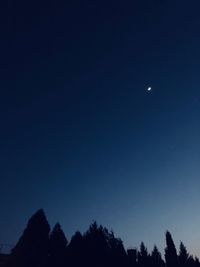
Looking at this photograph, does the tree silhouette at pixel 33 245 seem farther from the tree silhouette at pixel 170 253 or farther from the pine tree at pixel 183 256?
the pine tree at pixel 183 256

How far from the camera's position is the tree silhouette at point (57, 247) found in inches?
1342

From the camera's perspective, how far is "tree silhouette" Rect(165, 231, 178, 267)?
71387mm

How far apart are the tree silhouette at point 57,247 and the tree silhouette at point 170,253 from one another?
4238 cm

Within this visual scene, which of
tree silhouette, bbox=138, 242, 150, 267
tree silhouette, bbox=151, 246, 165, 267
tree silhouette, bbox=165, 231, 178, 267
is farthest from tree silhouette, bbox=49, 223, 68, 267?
tree silhouette, bbox=165, 231, 178, 267

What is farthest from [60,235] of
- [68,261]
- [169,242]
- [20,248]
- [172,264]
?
[169,242]

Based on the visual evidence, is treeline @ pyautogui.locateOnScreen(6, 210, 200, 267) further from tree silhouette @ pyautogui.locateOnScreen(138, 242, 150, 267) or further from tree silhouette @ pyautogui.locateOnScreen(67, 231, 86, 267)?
tree silhouette @ pyautogui.locateOnScreen(138, 242, 150, 267)

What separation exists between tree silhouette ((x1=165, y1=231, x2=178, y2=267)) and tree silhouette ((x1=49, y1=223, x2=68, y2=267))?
42.4m

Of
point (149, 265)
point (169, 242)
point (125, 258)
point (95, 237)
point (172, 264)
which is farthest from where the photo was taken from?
point (169, 242)

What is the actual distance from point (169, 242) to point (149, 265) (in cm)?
2018

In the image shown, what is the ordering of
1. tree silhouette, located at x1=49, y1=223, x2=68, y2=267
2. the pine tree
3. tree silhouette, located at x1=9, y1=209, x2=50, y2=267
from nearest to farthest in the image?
tree silhouette, located at x1=9, y1=209, x2=50, y2=267, tree silhouette, located at x1=49, y1=223, x2=68, y2=267, the pine tree

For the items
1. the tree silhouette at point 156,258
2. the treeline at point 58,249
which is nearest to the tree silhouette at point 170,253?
the tree silhouette at point 156,258

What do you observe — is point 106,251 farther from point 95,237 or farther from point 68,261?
point 68,261

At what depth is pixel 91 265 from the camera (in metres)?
36.7

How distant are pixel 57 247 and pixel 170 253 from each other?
46.9 metres
